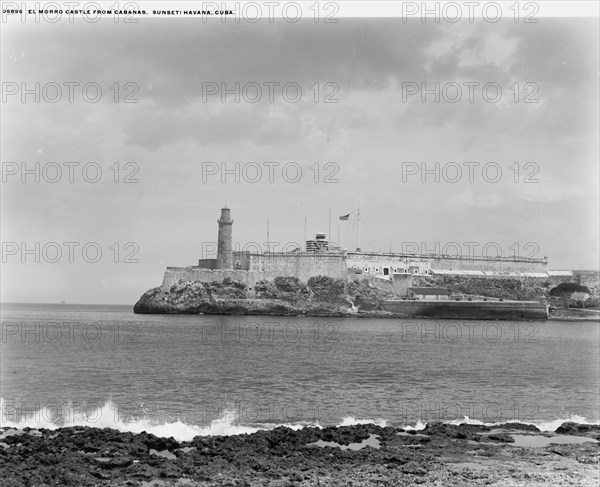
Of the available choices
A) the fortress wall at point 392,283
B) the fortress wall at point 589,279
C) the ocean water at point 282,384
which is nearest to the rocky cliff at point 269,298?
the fortress wall at point 392,283

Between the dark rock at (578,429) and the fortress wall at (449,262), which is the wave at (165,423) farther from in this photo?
the fortress wall at (449,262)

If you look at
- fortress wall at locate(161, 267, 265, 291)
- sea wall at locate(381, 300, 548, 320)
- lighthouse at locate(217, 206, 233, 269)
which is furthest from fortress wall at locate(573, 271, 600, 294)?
lighthouse at locate(217, 206, 233, 269)

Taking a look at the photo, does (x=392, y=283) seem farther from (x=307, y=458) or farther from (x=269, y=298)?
(x=307, y=458)

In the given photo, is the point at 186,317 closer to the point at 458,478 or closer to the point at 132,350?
the point at 132,350

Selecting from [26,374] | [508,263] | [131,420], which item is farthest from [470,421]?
[508,263]

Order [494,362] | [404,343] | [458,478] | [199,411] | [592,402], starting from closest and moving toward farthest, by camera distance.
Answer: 1. [458,478]
2. [199,411]
3. [592,402]
4. [494,362]
5. [404,343]
